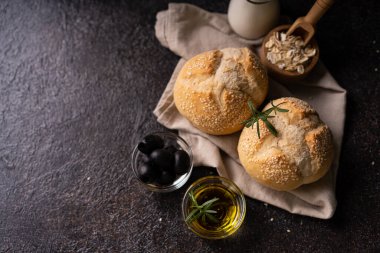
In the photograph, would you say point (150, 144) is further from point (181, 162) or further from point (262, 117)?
point (262, 117)

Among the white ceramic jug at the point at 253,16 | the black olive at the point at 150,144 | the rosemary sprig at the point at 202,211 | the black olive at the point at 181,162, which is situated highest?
the white ceramic jug at the point at 253,16

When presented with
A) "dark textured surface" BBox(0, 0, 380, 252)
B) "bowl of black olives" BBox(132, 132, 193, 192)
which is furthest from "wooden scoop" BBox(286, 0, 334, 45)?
Result: "bowl of black olives" BBox(132, 132, 193, 192)

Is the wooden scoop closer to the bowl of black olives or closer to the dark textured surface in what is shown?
the dark textured surface

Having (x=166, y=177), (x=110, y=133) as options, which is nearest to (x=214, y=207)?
(x=166, y=177)

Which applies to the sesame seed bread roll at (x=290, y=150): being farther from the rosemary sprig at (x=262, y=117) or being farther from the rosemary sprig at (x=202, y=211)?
the rosemary sprig at (x=202, y=211)

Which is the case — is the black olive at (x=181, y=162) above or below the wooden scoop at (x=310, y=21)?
below

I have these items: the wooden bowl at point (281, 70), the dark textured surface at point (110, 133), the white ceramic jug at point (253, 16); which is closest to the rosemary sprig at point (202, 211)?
the dark textured surface at point (110, 133)

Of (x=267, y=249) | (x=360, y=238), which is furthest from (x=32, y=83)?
(x=360, y=238)
